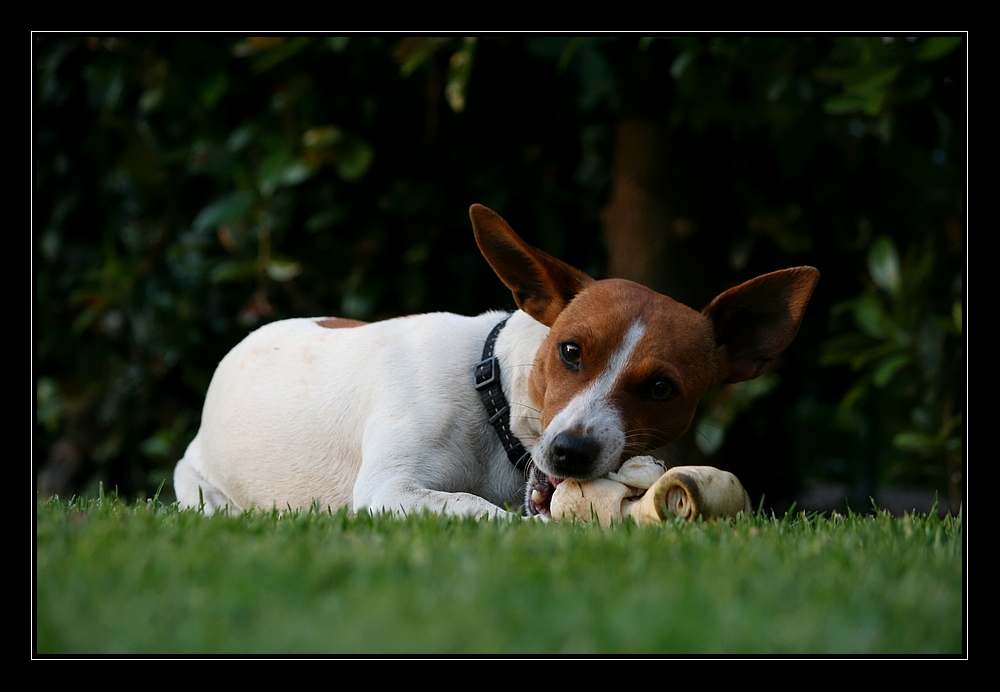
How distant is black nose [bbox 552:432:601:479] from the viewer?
2906 mm

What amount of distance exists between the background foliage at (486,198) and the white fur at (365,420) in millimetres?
1443

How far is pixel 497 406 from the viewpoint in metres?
3.42

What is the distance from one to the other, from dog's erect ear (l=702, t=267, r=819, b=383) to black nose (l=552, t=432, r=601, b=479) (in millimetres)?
740

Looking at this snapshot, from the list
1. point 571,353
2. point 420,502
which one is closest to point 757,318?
point 571,353

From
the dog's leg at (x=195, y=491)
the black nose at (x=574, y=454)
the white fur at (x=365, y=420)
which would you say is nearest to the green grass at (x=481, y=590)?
the black nose at (x=574, y=454)

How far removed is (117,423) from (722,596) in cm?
524

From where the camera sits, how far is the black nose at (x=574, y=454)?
2906 millimetres

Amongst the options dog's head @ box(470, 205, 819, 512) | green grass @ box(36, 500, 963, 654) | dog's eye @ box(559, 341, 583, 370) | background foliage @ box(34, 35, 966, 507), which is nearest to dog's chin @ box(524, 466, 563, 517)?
dog's head @ box(470, 205, 819, 512)

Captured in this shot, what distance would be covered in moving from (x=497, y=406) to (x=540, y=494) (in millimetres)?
376

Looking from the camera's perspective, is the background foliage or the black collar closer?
the black collar

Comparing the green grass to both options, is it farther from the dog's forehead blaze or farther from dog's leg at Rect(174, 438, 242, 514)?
dog's leg at Rect(174, 438, 242, 514)

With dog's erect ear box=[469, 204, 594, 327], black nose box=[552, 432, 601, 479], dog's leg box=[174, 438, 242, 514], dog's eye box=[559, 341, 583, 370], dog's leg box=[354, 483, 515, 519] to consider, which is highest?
dog's erect ear box=[469, 204, 594, 327]

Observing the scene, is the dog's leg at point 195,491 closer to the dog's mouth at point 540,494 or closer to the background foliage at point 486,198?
the dog's mouth at point 540,494

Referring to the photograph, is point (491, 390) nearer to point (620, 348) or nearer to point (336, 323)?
point (620, 348)
